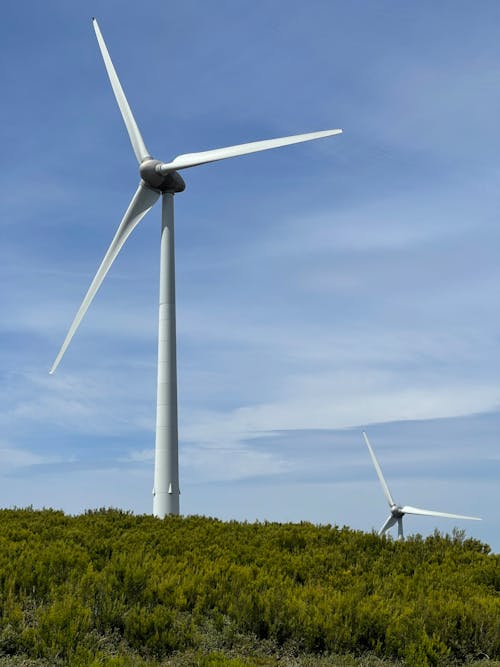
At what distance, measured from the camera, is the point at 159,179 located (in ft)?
106

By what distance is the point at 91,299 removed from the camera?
31594 mm

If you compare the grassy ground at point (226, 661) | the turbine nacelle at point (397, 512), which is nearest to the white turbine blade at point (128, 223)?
the grassy ground at point (226, 661)

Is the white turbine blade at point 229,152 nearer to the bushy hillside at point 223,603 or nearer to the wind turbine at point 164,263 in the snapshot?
the wind turbine at point 164,263

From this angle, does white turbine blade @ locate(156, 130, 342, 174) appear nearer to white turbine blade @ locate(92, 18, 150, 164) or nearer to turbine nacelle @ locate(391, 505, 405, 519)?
white turbine blade @ locate(92, 18, 150, 164)

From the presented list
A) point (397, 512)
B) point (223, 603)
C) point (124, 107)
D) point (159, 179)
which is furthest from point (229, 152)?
point (397, 512)

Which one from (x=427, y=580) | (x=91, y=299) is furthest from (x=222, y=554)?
(x=91, y=299)

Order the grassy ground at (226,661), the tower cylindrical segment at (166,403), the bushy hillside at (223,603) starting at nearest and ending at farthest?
the grassy ground at (226,661)
the bushy hillside at (223,603)
the tower cylindrical segment at (166,403)

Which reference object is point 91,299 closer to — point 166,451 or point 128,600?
point 166,451

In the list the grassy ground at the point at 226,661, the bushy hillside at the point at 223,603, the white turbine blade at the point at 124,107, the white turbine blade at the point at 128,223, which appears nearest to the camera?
the grassy ground at the point at 226,661

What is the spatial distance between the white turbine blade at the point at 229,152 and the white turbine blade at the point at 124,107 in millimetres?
2127

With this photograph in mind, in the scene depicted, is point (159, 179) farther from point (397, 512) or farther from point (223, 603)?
point (397, 512)

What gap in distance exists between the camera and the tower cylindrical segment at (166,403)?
27672mm

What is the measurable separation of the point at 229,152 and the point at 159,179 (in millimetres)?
3322

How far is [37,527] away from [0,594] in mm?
6486
